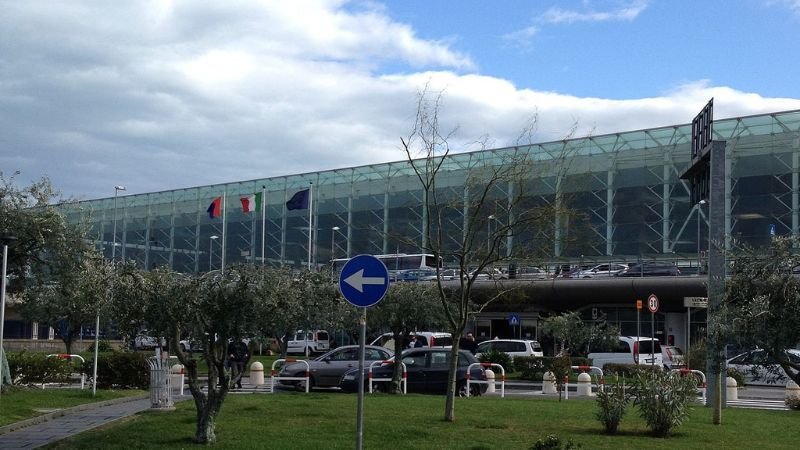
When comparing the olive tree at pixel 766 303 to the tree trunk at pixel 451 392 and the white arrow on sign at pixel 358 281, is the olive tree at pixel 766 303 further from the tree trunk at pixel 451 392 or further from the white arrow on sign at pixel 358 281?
the tree trunk at pixel 451 392

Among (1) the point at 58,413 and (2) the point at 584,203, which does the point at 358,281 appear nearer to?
(1) the point at 58,413

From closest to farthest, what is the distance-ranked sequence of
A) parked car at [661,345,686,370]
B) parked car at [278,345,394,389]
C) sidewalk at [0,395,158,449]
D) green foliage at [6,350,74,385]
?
1. sidewalk at [0,395,158,449]
2. green foliage at [6,350,74,385]
3. parked car at [278,345,394,389]
4. parked car at [661,345,686,370]

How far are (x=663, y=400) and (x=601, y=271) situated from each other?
36.2 metres

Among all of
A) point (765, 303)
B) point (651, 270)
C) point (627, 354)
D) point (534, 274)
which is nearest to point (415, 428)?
point (765, 303)

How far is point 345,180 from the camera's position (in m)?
66.7

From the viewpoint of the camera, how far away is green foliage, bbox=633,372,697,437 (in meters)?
15.6

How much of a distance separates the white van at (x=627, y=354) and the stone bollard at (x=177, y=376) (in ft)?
53.3

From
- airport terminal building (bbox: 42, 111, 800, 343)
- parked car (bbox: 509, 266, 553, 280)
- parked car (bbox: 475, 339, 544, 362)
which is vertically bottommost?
parked car (bbox: 475, 339, 544, 362)

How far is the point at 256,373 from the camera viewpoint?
2775 centimetres

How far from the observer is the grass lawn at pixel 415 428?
14.0 m

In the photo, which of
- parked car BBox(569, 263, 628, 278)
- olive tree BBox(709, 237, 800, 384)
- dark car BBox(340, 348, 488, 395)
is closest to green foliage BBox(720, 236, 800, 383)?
olive tree BBox(709, 237, 800, 384)

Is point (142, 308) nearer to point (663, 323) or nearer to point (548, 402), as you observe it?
point (548, 402)

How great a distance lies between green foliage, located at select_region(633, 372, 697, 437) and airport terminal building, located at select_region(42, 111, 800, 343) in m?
23.0

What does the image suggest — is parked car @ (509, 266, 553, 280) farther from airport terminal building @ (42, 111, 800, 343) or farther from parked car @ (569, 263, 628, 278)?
parked car @ (569, 263, 628, 278)
